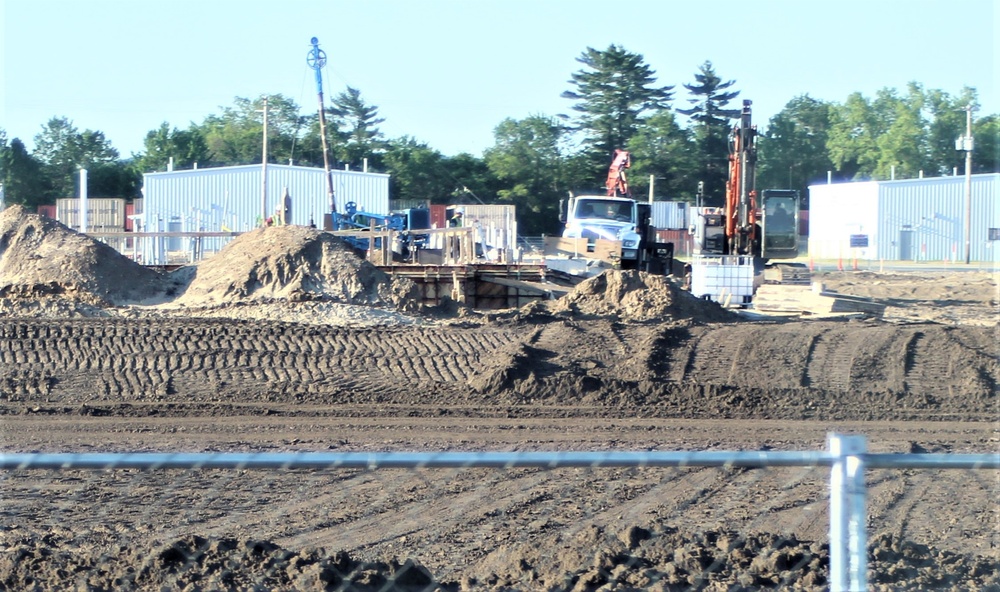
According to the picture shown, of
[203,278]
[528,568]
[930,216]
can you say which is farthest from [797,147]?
→ [528,568]

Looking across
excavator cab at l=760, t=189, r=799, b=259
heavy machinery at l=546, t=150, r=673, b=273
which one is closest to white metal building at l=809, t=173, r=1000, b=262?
heavy machinery at l=546, t=150, r=673, b=273

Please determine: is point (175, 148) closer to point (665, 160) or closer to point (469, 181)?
point (469, 181)

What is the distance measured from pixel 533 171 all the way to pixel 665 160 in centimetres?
937

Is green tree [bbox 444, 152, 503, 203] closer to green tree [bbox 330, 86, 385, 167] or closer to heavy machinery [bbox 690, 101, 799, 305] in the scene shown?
green tree [bbox 330, 86, 385, 167]

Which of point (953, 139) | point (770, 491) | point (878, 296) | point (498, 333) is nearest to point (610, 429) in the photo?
point (770, 491)

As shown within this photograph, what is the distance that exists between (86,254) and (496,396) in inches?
447

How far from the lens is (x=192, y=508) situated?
7.86 metres

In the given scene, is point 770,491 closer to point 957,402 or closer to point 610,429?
point 610,429

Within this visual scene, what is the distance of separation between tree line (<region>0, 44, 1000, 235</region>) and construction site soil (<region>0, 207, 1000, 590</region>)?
166 ft

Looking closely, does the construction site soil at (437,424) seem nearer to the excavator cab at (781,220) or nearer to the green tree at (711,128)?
the excavator cab at (781,220)

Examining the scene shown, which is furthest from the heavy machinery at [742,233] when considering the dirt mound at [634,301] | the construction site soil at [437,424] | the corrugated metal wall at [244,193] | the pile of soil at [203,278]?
the corrugated metal wall at [244,193]

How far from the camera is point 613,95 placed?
7738 cm

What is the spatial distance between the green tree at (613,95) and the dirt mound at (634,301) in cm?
5723

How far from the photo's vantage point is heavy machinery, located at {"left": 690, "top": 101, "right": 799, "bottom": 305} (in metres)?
22.7
